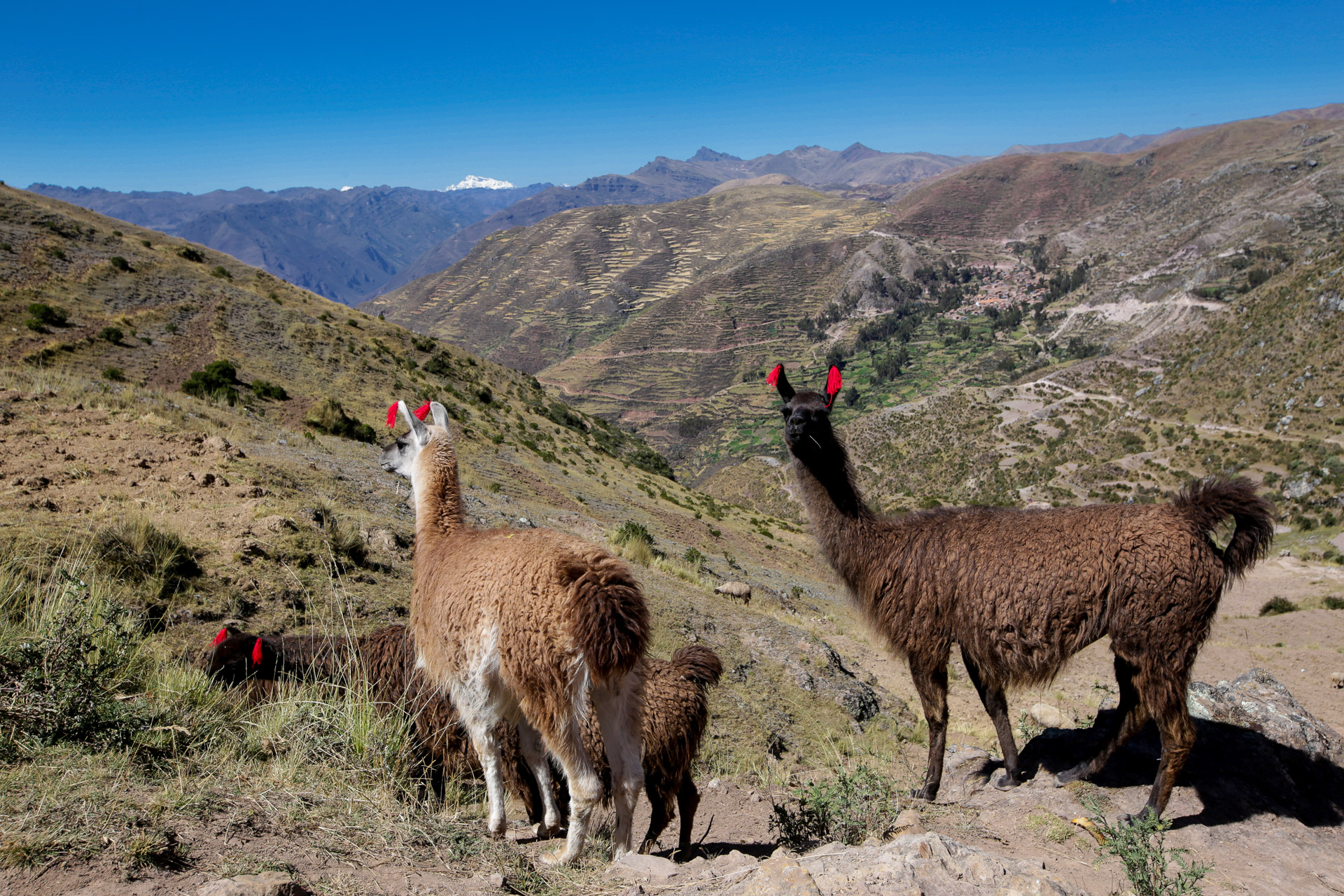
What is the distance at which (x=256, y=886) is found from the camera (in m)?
2.20

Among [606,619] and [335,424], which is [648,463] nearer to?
[335,424]

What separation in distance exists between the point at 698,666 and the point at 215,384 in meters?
21.7

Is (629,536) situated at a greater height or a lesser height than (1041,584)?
lesser

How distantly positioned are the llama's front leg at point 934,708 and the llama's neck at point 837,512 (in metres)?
0.81

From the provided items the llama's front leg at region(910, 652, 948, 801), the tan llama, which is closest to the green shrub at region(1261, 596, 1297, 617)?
the llama's front leg at region(910, 652, 948, 801)

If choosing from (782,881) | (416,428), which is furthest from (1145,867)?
(416,428)

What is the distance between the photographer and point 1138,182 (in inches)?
7333

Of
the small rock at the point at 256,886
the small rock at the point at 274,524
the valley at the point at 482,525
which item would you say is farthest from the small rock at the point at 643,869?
the small rock at the point at 274,524

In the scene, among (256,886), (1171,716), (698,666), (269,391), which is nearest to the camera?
(256,886)

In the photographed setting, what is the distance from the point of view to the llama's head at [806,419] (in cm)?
536

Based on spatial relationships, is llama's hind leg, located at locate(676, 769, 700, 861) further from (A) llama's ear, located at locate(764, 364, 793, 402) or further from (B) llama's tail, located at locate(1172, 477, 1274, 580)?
(B) llama's tail, located at locate(1172, 477, 1274, 580)

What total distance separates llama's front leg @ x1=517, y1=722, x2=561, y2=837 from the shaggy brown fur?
1.28ft

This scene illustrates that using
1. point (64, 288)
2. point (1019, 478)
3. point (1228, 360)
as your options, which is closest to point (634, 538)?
point (64, 288)

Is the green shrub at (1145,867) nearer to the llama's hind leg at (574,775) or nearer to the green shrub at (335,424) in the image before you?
the llama's hind leg at (574,775)
